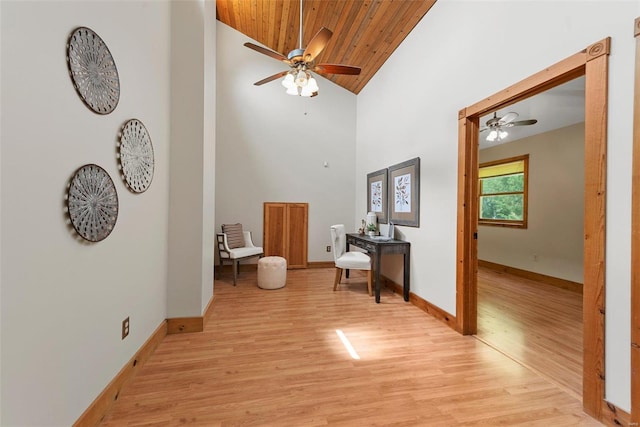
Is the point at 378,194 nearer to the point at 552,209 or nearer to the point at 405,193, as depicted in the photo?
the point at 405,193

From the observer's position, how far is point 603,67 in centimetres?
152

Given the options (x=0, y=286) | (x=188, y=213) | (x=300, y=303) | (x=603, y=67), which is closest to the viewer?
(x=0, y=286)

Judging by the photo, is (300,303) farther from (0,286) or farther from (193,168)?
(0,286)

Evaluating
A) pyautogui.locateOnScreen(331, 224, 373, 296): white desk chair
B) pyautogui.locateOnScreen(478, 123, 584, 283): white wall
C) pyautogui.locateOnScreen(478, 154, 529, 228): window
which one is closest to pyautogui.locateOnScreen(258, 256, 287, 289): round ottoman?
pyautogui.locateOnScreen(331, 224, 373, 296): white desk chair

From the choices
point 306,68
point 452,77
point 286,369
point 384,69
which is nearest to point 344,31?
point 384,69

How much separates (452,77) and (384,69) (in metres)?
1.83

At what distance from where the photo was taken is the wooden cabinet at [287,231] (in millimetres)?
5312

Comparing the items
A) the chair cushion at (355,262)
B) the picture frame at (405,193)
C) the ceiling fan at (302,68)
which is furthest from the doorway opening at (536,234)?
the ceiling fan at (302,68)

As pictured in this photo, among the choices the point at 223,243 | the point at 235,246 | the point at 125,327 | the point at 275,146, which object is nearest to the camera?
the point at 125,327

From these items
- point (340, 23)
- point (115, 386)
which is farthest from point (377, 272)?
point (340, 23)

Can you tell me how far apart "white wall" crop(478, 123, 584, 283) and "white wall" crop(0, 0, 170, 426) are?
546 centimetres

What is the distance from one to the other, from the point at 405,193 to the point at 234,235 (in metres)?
2.99

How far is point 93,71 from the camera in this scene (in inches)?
55.9

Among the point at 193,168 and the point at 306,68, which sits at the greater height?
the point at 306,68
